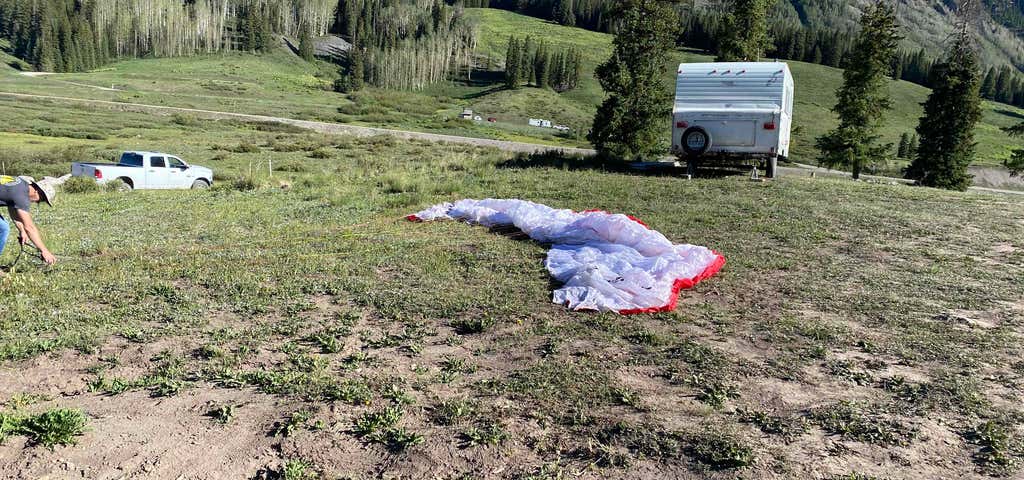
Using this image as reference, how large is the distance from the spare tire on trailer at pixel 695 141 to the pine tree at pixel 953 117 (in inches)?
1003

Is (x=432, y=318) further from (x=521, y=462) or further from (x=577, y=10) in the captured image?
(x=577, y=10)

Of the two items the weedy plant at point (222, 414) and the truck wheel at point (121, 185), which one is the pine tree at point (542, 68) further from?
the weedy plant at point (222, 414)

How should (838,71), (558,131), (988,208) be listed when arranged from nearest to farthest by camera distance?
(988,208), (558,131), (838,71)

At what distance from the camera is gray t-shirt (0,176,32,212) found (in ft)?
23.0

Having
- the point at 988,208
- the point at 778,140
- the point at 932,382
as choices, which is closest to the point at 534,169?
the point at 778,140

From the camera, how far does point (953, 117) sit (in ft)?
118

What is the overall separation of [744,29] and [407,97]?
3584 inches

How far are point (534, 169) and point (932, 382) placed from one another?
57.0ft

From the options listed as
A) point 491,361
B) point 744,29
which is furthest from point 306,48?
point 491,361

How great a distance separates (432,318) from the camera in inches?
252

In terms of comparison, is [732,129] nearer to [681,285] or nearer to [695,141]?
[695,141]

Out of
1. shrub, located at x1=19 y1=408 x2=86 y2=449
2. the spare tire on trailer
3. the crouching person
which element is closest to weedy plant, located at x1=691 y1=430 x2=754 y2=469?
shrub, located at x1=19 y1=408 x2=86 y2=449

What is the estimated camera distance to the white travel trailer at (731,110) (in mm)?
18109

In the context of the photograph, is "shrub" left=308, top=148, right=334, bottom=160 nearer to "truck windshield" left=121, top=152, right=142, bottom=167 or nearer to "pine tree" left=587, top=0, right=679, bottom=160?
"truck windshield" left=121, top=152, right=142, bottom=167
